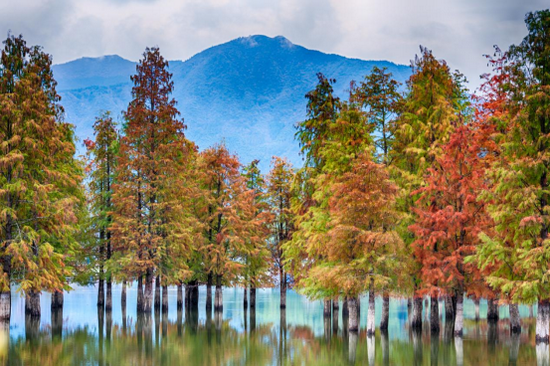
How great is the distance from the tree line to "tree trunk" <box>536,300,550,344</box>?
5 centimetres

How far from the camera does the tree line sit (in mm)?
28500

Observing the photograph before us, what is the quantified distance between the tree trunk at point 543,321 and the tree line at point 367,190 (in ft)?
0.17

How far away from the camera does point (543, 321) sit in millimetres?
27281

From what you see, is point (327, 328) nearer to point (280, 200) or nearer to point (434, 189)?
point (434, 189)

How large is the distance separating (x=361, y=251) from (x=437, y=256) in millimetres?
4391

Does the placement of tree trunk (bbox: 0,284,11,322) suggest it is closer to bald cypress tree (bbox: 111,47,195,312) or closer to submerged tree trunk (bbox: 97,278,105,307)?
bald cypress tree (bbox: 111,47,195,312)

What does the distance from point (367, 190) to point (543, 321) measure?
10746mm

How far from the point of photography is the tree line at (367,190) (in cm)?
2850

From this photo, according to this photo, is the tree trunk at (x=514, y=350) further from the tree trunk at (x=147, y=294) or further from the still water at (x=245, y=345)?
the tree trunk at (x=147, y=294)

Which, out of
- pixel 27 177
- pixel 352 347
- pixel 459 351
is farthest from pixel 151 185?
pixel 459 351

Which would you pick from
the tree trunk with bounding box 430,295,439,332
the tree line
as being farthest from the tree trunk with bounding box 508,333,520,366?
the tree trunk with bounding box 430,295,439,332

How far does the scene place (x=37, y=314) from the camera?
142 feet

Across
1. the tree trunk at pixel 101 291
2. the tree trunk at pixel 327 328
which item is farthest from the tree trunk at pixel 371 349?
the tree trunk at pixel 101 291

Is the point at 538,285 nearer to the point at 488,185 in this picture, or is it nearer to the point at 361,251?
→ the point at 488,185
